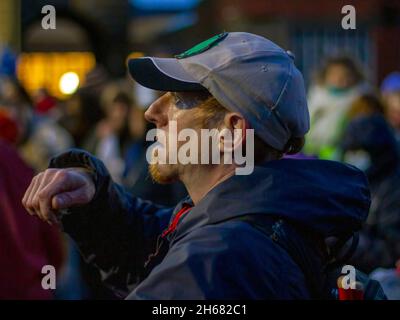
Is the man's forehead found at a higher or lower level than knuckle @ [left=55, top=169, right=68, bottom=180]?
higher

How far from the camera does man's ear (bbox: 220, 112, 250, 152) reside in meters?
2.81

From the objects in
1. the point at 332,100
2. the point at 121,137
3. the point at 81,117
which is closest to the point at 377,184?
the point at 332,100

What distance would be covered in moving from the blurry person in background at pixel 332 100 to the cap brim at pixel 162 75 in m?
4.98

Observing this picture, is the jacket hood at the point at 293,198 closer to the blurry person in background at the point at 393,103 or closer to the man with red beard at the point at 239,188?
the man with red beard at the point at 239,188

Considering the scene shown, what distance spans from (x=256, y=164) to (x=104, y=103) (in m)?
7.56

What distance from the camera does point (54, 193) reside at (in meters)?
2.90

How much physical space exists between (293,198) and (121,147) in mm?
6739

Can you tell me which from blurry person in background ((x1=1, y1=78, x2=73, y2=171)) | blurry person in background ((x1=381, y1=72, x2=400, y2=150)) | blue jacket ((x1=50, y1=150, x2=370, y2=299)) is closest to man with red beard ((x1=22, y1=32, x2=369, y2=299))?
blue jacket ((x1=50, y1=150, x2=370, y2=299))

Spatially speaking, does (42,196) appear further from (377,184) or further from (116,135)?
(116,135)

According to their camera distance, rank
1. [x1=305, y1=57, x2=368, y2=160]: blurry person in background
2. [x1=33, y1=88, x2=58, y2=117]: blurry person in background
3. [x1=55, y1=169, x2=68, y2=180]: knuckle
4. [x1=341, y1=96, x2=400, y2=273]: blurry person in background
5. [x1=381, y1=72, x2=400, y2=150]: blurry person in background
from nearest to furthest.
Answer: [x1=55, y1=169, x2=68, y2=180]: knuckle, [x1=341, y1=96, x2=400, y2=273]: blurry person in background, [x1=305, y1=57, x2=368, y2=160]: blurry person in background, [x1=381, y1=72, x2=400, y2=150]: blurry person in background, [x1=33, y1=88, x2=58, y2=117]: blurry person in background

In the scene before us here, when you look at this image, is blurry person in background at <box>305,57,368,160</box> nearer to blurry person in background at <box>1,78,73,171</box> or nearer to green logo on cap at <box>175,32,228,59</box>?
blurry person in background at <box>1,78,73,171</box>

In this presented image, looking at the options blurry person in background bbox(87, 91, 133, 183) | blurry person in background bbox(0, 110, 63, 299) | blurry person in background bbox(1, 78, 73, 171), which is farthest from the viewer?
blurry person in background bbox(87, 91, 133, 183)

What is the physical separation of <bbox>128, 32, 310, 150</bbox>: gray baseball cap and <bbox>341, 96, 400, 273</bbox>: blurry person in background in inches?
96.9

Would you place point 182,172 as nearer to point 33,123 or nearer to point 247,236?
point 247,236
